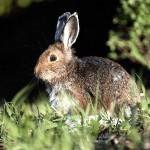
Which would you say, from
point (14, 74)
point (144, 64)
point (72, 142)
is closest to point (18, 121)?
point (72, 142)

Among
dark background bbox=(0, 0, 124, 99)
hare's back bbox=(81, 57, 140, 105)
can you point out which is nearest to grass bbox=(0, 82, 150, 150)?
hare's back bbox=(81, 57, 140, 105)

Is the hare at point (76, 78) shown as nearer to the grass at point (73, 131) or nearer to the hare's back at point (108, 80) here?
the hare's back at point (108, 80)

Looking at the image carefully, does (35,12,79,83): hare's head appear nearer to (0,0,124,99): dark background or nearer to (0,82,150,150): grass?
(0,82,150,150): grass

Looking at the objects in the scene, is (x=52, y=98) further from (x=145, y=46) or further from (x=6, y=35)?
(x=6, y=35)

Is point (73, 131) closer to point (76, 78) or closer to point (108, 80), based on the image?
point (108, 80)

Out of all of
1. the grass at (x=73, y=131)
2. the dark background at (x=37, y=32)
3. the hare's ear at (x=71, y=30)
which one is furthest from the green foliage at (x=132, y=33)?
the grass at (x=73, y=131)
